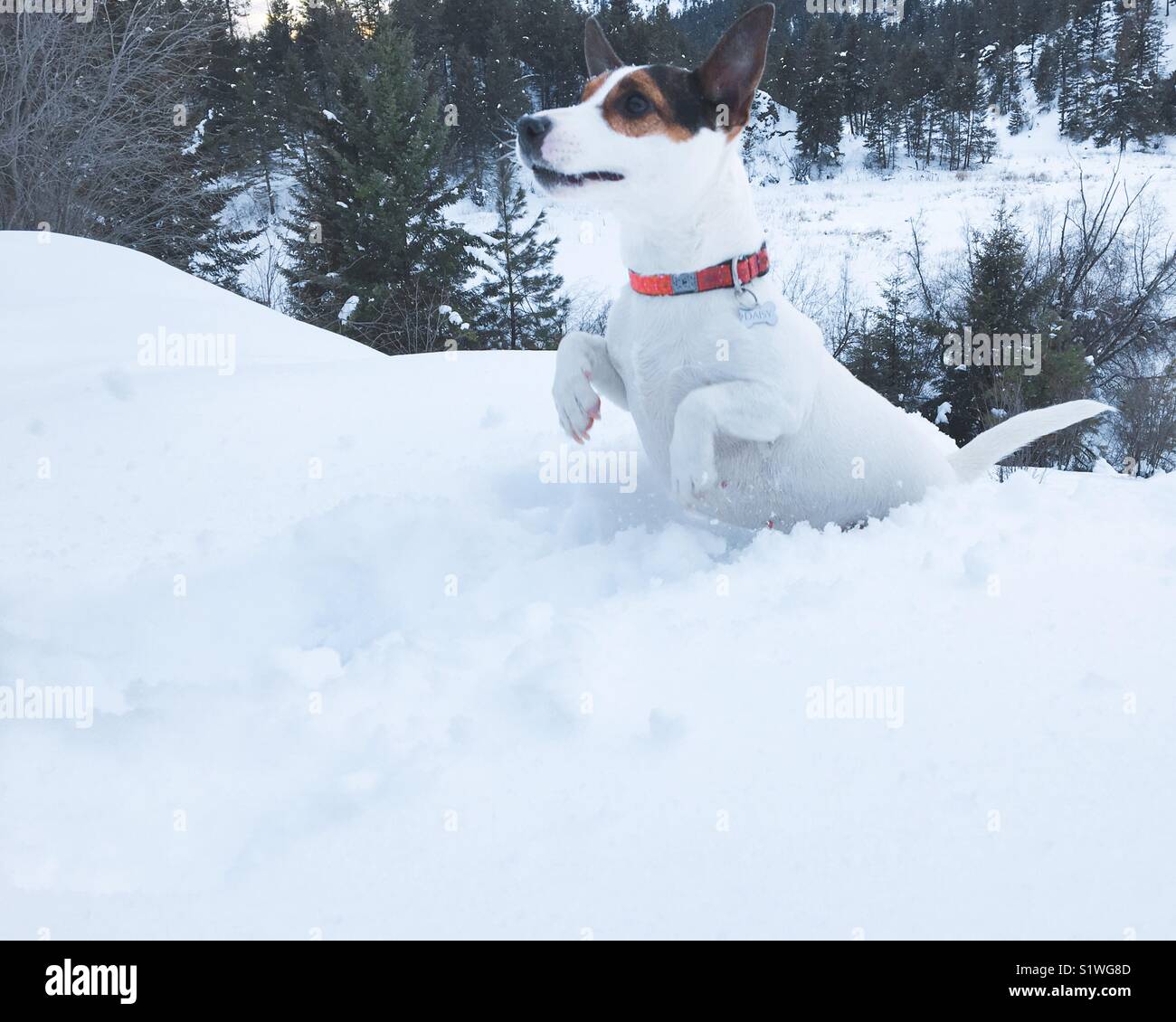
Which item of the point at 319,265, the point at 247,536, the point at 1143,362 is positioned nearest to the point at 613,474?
the point at 247,536

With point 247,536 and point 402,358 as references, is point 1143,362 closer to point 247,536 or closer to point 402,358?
point 402,358

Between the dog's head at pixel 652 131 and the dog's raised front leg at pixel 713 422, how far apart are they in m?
0.62

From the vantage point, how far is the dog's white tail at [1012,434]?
3238 millimetres

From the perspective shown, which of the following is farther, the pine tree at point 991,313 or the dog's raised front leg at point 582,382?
the pine tree at point 991,313

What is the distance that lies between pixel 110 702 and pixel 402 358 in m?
2.83

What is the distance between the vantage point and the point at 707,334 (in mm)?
2621

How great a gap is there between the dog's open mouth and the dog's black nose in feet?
0.15

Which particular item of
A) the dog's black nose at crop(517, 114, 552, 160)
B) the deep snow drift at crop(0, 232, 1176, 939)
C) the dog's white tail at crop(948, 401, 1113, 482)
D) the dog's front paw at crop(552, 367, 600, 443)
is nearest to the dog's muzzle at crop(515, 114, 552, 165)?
the dog's black nose at crop(517, 114, 552, 160)

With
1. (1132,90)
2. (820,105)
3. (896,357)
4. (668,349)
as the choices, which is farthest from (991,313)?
(1132,90)

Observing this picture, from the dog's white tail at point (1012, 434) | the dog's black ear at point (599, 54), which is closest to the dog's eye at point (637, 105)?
the dog's black ear at point (599, 54)

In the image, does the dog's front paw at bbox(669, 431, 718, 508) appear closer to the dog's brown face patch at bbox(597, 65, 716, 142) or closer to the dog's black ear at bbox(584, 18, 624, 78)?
the dog's brown face patch at bbox(597, 65, 716, 142)

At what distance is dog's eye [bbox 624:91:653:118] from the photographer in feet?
8.31

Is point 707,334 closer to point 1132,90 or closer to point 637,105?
point 637,105

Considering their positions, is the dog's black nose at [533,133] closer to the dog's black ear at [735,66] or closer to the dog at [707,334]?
the dog at [707,334]
